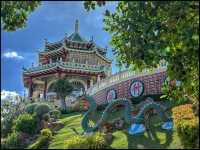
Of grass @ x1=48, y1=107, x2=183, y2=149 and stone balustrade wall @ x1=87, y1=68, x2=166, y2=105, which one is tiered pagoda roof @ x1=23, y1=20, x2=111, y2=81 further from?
grass @ x1=48, y1=107, x2=183, y2=149

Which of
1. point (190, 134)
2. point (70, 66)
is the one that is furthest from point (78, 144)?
point (70, 66)

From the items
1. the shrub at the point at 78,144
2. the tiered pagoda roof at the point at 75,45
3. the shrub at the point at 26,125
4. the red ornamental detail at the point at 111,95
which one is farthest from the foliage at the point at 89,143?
the tiered pagoda roof at the point at 75,45

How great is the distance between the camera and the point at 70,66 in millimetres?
67438

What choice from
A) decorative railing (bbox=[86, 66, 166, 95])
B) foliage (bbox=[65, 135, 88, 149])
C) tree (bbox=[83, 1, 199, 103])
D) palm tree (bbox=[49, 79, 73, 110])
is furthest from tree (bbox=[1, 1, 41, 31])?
palm tree (bbox=[49, 79, 73, 110])

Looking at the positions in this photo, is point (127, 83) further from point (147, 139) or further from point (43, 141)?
point (147, 139)

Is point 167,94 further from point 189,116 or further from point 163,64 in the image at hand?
point 163,64

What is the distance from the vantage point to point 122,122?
32.3m

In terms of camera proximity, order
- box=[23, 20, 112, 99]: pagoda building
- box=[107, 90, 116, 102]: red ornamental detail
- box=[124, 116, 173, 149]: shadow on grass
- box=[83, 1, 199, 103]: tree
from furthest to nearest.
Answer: box=[23, 20, 112, 99]: pagoda building
box=[107, 90, 116, 102]: red ornamental detail
box=[124, 116, 173, 149]: shadow on grass
box=[83, 1, 199, 103]: tree

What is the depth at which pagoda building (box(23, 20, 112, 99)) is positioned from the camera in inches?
2682

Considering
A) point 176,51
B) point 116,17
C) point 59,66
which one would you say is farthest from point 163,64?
point 59,66

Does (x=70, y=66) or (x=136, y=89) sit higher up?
(x=70, y=66)

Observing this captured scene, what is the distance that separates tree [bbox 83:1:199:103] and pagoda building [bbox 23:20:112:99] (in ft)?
140

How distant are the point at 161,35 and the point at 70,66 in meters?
46.4

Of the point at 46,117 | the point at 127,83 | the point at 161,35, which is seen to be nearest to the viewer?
the point at 161,35
